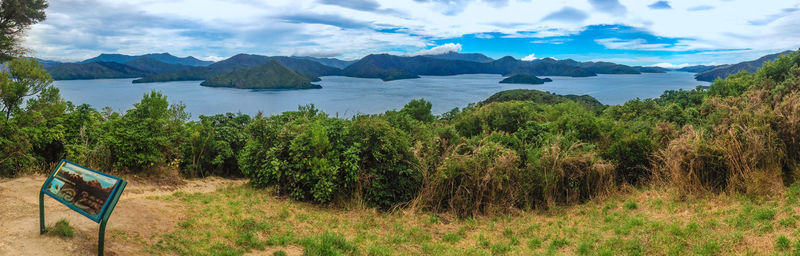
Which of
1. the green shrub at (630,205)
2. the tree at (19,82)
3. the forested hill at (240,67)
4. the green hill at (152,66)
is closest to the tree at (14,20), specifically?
the tree at (19,82)

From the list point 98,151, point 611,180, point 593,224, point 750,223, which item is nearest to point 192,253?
point 98,151

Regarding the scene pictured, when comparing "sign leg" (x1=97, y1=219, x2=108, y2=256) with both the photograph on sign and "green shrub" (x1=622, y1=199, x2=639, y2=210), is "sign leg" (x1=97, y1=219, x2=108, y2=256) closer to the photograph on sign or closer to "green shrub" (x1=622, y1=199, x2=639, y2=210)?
the photograph on sign

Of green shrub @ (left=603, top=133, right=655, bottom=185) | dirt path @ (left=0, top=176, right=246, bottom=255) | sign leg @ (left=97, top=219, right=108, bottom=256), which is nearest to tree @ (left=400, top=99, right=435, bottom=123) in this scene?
green shrub @ (left=603, top=133, right=655, bottom=185)

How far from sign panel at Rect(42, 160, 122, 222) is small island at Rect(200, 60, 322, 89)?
86318 mm

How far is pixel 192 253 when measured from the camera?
166 inches

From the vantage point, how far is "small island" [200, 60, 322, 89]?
87.2 meters

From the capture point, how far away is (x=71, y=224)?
13.6 ft

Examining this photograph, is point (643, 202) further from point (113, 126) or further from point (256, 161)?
point (113, 126)

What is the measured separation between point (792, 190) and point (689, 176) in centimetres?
124

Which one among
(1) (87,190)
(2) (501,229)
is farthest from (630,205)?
(1) (87,190)

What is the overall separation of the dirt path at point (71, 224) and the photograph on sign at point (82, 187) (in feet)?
1.55

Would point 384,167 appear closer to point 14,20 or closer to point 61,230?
point 61,230

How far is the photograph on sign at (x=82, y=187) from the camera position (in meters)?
3.34

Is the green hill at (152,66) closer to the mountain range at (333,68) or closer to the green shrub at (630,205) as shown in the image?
the mountain range at (333,68)
